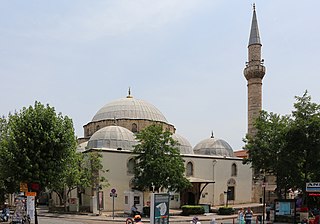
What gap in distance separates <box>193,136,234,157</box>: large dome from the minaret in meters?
3.83

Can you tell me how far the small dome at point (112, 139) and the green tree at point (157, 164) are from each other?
442 cm

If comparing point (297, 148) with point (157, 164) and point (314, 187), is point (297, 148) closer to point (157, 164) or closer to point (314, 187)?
point (314, 187)

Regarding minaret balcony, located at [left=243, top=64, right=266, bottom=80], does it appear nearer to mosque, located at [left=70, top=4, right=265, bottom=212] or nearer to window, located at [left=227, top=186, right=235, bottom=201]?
mosque, located at [left=70, top=4, right=265, bottom=212]

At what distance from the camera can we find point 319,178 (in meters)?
23.3

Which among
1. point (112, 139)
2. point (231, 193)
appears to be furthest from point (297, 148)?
point (231, 193)

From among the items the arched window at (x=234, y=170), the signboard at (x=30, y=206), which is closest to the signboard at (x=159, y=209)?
the signboard at (x=30, y=206)

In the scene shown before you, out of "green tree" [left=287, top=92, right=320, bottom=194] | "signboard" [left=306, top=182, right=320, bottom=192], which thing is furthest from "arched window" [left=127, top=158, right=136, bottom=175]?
"signboard" [left=306, top=182, right=320, bottom=192]

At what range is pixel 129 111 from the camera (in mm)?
45688

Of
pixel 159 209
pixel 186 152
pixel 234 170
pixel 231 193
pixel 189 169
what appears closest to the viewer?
pixel 159 209

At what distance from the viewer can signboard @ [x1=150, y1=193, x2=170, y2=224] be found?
Answer: 38.1 feet

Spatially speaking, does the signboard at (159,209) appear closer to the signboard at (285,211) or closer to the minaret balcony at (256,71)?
the signboard at (285,211)

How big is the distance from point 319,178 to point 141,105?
26.9 meters

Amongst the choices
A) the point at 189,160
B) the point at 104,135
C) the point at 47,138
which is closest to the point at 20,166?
the point at 47,138

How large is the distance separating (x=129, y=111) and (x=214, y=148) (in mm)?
10690
